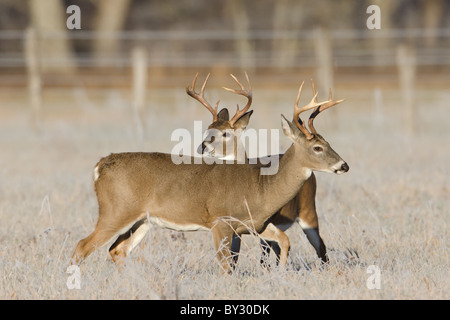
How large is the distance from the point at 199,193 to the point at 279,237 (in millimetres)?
575

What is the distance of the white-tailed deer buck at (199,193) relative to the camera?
5281 millimetres

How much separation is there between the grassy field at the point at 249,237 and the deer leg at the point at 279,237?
0.14m

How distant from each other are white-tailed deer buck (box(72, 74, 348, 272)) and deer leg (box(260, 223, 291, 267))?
14 millimetres

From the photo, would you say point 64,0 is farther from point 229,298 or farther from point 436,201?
point 229,298

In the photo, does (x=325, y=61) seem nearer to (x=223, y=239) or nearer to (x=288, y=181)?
(x=288, y=181)

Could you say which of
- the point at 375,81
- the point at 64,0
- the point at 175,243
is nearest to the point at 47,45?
the point at 64,0

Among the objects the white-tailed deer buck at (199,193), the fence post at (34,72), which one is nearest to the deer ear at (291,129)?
the white-tailed deer buck at (199,193)

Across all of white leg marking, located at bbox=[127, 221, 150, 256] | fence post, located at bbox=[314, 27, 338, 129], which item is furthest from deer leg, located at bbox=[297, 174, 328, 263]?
fence post, located at bbox=[314, 27, 338, 129]

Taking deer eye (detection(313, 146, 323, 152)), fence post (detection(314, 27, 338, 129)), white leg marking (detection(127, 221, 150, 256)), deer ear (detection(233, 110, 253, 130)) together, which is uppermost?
fence post (detection(314, 27, 338, 129))

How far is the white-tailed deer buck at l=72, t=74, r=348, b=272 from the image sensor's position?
208 inches

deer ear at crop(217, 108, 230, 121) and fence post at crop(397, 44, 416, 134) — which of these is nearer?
deer ear at crop(217, 108, 230, 121)

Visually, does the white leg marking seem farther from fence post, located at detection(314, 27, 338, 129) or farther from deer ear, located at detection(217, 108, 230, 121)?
fence post, located at detection(314, 27, 338, 129)

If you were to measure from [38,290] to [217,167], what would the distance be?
4.67 feet

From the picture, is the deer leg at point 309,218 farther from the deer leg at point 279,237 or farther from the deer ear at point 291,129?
the deer ear at point 291,129
